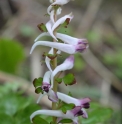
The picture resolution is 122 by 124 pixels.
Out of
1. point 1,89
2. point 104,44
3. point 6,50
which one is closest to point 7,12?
point 104,44

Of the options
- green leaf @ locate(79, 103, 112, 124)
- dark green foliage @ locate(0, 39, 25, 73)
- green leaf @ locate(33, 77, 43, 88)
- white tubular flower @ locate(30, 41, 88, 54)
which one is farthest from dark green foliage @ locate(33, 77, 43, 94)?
dark green foliage @ locate(0, 39, 25, 73)

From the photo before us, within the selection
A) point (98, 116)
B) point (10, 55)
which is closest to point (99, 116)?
point (98, 116)

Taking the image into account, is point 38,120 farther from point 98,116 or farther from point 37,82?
point 98,116

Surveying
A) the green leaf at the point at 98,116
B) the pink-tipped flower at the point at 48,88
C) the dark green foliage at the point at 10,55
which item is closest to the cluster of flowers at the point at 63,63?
the pink-tipped flower at the point at 48,88

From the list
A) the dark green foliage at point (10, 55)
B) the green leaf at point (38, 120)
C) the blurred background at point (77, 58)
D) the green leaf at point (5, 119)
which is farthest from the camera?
the dark green foliage at point (10, 55)

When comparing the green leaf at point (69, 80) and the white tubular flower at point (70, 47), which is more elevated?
the white tubular flower at point (70, 47)

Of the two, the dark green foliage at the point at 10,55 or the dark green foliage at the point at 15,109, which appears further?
the dark green foliage at the point at 10,55

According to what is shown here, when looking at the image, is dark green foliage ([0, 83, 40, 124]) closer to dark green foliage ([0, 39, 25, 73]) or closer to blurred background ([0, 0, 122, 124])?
blurred background ([0, 0, 122, 124])

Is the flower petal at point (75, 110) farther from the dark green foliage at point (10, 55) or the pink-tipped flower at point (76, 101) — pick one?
the dark green foliage at point (10, 55)

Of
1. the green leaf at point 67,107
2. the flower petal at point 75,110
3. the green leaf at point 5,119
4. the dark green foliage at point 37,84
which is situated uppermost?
→ the green leaf at point 5,119

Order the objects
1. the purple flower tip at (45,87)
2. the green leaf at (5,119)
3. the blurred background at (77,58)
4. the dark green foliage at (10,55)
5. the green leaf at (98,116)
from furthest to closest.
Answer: the dark green foliage at (10,55), the blurred background at (77,58), the green leaf at (98,116), the green leaf at (5,119), the purple flower tip at (45,87)
